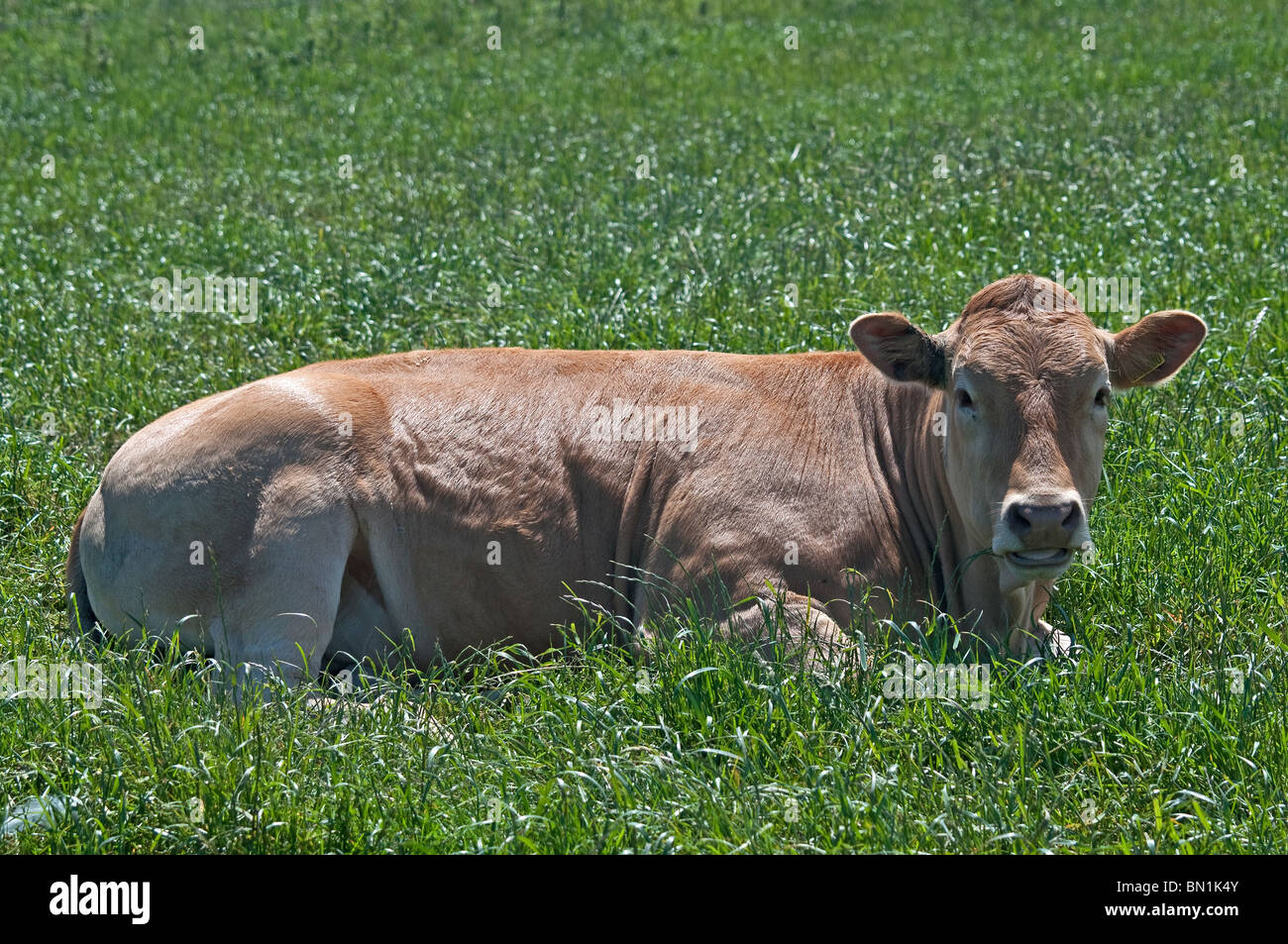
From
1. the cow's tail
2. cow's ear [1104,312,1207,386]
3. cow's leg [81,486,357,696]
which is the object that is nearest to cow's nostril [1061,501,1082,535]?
cow's ear [1104,312,1207,386]

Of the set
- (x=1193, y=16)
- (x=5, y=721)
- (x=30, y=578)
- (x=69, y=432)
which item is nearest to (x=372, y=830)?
(x=5, y=721)

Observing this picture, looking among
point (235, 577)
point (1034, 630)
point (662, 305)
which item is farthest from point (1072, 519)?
point (662, 305)

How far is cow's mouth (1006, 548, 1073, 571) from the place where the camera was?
16.8 ft

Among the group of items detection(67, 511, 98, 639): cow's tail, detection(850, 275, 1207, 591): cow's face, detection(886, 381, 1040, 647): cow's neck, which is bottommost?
detection(67, 511, 98, 639): cow's tail

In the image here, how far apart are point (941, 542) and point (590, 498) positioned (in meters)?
1.57

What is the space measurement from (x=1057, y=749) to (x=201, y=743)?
115 inches

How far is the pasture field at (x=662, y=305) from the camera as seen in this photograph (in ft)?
14.4

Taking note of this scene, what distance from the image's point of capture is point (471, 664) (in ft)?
20.3

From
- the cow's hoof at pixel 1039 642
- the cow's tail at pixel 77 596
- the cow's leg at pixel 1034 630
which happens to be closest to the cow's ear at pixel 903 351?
the cow's leg at pixel 1034 630

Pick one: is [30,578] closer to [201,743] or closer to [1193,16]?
[201,743]

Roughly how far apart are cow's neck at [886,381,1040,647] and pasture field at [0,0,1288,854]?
48 centimetres

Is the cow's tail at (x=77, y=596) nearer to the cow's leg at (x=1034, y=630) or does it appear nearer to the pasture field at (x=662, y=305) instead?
the pasture field at (x=662, y=305)

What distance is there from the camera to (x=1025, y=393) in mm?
5414

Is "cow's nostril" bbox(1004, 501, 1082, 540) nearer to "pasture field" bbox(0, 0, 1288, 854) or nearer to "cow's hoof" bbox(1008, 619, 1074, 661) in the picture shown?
"pasture field" bbox(0, 0, 1288, 854)
